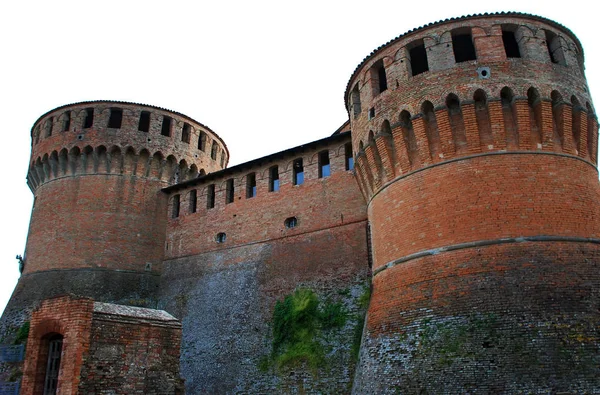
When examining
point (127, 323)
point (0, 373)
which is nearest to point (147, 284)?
point (0, 373)

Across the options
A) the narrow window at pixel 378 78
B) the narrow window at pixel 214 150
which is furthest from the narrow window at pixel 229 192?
the narrow window at pixel 378 78

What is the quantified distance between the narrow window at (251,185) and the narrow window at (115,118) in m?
8.32

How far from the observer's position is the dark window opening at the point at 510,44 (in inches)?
601

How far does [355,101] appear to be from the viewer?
17.6m

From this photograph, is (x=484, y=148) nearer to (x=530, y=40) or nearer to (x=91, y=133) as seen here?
(x=530, y=40)

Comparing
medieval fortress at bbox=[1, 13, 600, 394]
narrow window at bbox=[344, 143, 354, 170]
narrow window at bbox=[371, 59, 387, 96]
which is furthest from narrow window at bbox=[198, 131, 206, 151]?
narrow window at bbox=[371, 59, 387, 96]

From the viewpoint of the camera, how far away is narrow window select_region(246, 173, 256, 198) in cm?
2267

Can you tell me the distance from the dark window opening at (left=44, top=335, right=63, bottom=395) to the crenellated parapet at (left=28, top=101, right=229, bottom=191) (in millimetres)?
14606

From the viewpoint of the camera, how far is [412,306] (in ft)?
43.2

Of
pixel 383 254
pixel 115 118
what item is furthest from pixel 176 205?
pixel 383 254

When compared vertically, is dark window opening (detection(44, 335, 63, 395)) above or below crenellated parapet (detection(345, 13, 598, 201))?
below

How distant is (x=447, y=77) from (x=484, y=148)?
2368 millimetres

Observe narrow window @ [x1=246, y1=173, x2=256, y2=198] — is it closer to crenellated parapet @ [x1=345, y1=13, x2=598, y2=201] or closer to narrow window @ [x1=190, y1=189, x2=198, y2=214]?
narrow window @ [x1=190, y1=189, x2=198, y2=214]

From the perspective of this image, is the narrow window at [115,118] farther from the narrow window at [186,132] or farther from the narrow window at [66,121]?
the narrow window at [186,132]
